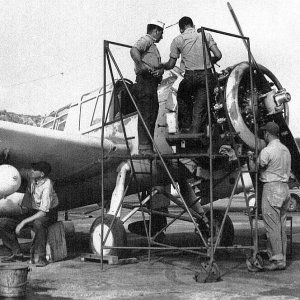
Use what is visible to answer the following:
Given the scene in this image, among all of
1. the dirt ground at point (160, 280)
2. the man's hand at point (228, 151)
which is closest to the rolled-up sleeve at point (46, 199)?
the dirt ground at point (160, 280)

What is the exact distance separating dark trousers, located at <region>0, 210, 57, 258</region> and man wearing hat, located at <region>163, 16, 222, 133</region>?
2578 millimetres

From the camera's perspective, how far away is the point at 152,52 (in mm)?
8508

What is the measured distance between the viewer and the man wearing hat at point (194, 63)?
7.98m

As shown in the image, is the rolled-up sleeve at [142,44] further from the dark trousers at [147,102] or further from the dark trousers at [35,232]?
the dark trousers at [35,232]

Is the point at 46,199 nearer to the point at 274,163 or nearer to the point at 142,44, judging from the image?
the point at 142,44

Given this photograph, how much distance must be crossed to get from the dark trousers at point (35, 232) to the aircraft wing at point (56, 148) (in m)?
1.06

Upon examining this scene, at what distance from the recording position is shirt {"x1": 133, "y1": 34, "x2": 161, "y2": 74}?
27.4 ft

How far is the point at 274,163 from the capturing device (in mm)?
7848

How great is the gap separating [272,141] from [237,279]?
6.99ft

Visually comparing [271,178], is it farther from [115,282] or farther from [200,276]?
[115,282]

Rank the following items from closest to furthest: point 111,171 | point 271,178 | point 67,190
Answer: point 271,178
point 111,171
point 67,190

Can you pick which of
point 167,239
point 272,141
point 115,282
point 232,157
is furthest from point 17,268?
point 167,239

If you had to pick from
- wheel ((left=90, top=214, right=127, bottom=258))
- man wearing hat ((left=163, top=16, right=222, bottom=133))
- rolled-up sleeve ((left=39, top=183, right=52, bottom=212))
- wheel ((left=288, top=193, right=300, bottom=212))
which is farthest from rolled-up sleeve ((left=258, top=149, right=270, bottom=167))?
wheel ((left=288, top=193, right=300, bottom=212))

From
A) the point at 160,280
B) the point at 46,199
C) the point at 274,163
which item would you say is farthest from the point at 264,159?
the point at 46,199
